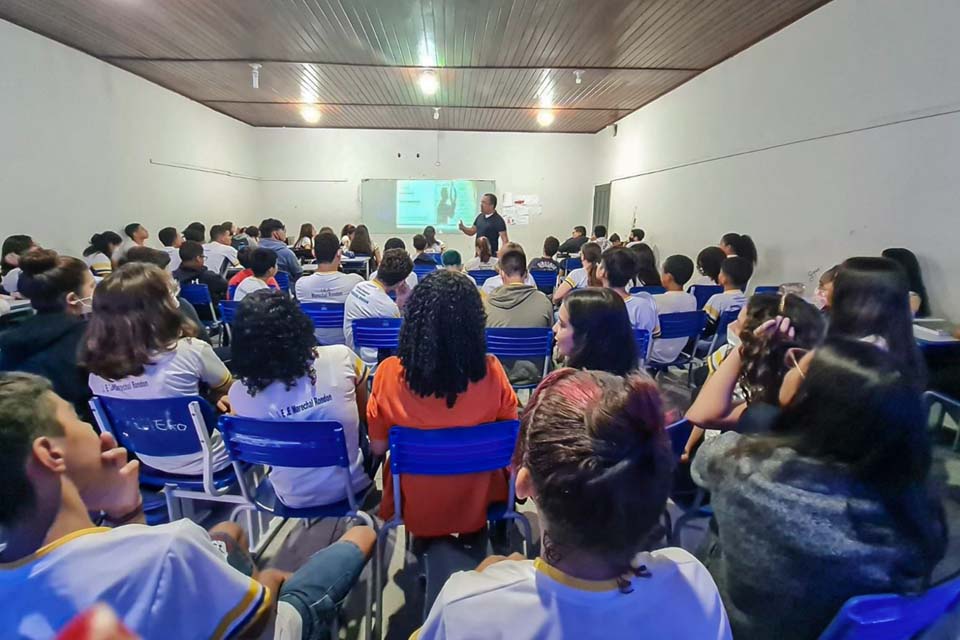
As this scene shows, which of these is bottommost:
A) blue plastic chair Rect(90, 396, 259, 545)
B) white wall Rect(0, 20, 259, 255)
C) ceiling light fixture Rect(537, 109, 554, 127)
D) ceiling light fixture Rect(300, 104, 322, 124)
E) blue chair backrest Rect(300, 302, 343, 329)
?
blue plastic chair Rect(90, 396, 259, 545)

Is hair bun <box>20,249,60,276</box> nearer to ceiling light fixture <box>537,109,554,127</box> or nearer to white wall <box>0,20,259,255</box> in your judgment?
white wall <box>0,20,259,255</box>

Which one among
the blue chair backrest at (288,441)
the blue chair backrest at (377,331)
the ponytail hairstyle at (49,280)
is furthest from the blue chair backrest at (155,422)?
the blue chair backrest at (377,331)

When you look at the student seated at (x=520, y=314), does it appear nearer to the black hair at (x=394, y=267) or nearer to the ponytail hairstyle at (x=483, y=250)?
the black hair at (x=394, y=267)

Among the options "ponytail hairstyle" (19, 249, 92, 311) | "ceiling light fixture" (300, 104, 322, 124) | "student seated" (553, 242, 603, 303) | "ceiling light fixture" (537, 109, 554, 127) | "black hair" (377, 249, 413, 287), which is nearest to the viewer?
"ponytail hairstyle" (19, 249, 92, 311)

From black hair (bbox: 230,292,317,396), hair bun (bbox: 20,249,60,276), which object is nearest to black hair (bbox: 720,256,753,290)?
black hair (bbox: 230,292,317,396)

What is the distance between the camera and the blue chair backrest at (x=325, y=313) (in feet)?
11.8

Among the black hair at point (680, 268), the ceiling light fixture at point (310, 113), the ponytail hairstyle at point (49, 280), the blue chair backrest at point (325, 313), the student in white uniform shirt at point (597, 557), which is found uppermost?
the ceiling light fixture at point (310, 113)

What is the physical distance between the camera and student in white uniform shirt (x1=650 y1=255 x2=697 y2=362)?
11.5 feet

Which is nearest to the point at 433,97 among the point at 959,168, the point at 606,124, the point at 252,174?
the point at 606,124

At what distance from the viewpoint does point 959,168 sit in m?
2.98

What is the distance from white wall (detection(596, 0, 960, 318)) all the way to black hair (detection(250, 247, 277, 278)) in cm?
464

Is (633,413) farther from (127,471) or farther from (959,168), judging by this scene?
(959,168)

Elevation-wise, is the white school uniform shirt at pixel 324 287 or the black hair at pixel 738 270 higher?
the black hair at pixel 738 270

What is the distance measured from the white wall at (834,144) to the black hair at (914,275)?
55 mm
